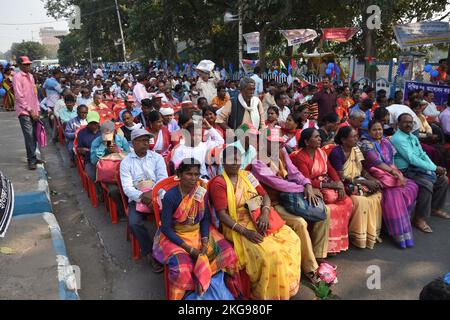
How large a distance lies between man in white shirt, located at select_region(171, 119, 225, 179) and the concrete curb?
1397mm

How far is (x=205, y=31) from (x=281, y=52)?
5.09 metres

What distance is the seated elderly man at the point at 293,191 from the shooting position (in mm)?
3285

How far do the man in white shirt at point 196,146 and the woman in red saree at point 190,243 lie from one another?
97cm

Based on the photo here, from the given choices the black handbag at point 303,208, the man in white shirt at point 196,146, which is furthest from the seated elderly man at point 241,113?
the black handbag at point 303,208

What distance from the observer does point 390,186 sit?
3.95m

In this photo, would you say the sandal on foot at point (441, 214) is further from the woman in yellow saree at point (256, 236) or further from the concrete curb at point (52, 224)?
the concrete curb at point (52, 224)

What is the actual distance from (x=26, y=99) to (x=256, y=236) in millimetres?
4363

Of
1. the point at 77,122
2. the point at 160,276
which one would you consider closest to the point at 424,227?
the point at 160,276

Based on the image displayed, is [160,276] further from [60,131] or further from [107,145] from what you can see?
[60,131]

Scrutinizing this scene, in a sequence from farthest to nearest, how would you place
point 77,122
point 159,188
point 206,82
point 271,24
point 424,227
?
point 271,24, point 206,82, point 77,122, point 424,227, point 159,188

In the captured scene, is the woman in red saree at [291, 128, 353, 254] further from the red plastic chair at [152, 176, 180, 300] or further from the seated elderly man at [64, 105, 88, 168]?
the seated elderly man at [64, 105, 88, 168]

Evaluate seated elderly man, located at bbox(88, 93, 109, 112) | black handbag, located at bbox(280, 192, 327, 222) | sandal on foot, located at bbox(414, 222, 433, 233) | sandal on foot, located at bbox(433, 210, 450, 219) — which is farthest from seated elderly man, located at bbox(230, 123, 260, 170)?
seated elderly man, located at bbox(88, 93, 109, 112)

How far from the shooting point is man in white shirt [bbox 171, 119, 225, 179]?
13.3 ft
